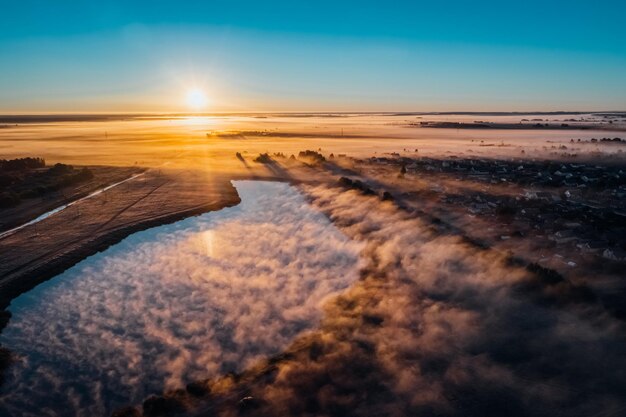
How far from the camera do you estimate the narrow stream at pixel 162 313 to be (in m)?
9.80

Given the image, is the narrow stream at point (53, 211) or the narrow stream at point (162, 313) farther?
the narrow stream at point (53, 211)

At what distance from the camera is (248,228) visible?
73.9ft

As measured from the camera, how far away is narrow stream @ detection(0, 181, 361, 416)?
32.2 feet

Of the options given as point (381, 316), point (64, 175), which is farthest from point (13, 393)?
point (64, 175)

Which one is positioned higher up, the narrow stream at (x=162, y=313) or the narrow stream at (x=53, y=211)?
the narrow stream at (x=53, y=211)

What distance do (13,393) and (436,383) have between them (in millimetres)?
9361

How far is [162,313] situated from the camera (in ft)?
42.6

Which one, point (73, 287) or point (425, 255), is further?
point (425, 255)

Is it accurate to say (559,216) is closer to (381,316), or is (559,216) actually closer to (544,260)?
(544,260)

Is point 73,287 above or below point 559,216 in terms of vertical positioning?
below

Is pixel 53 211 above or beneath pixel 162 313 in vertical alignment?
above

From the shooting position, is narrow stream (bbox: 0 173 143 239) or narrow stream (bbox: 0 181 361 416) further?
narrow stream (bbox: 0 173 143 239)

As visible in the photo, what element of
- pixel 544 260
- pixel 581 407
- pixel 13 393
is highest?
pixel 544 260

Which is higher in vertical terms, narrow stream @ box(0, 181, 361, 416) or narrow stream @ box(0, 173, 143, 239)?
narrow stream @ box(0, 173, 143, 239)
